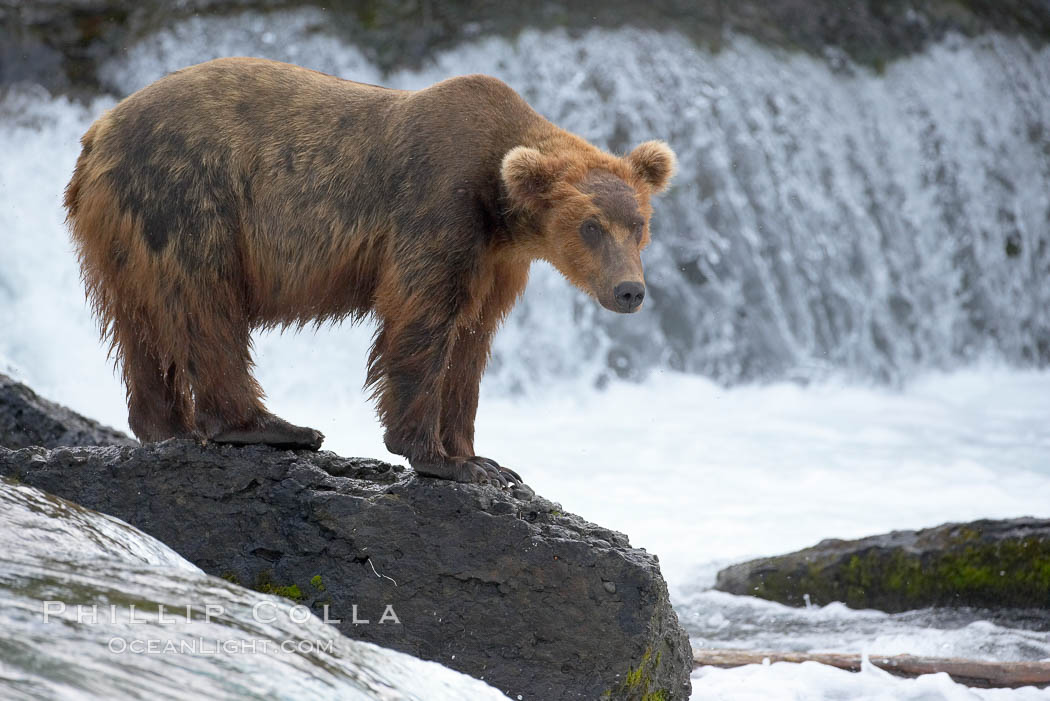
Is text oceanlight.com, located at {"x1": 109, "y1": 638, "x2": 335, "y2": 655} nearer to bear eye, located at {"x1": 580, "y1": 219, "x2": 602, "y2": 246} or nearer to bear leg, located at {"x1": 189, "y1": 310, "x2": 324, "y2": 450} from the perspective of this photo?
bear leg, located at {"x1": 189, "y1": 310, "x2": 324, "y2": 450}

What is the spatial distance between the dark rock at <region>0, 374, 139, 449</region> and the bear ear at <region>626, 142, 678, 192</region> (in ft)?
11.7

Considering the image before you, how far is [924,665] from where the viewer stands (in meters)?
6.05

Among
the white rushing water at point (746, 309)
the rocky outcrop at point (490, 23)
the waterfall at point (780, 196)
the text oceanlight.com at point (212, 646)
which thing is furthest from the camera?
the waterfall at point (780, 196)

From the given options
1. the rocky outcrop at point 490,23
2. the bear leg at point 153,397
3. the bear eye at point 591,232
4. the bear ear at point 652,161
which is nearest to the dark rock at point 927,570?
the bear ear at point 652,161

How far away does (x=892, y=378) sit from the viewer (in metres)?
14.8

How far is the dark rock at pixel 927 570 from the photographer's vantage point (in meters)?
7.43

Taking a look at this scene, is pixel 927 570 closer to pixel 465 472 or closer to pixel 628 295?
pixel 628 295

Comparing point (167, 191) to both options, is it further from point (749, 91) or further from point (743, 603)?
point (749, 91)

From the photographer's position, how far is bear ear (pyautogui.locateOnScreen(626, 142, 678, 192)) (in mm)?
5527

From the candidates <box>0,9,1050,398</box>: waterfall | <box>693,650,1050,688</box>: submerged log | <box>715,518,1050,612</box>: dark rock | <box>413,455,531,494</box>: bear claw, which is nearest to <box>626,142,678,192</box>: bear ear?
<box>413,455,531,494</box>: bear claw

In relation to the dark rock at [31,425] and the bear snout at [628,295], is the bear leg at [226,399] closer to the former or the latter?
the bear snout at [628,295]

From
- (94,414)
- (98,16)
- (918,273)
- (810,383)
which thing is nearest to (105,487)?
(94,414)

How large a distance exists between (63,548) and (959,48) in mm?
15911

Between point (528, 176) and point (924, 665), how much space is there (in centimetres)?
316
